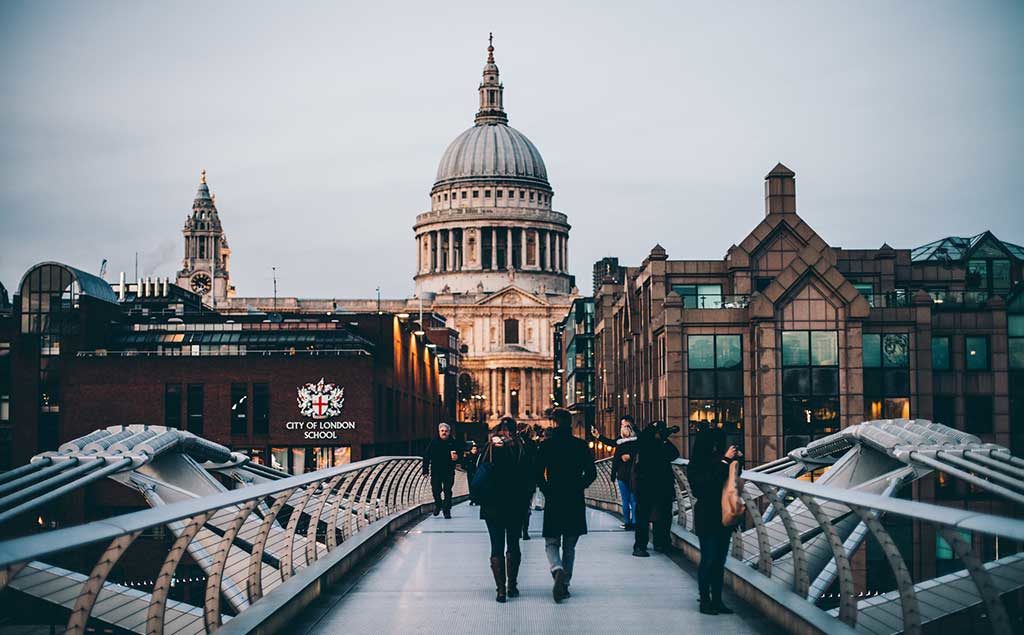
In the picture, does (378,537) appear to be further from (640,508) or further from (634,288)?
(634,288)

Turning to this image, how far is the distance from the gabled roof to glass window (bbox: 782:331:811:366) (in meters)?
14.6

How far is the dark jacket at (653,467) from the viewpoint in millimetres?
17625

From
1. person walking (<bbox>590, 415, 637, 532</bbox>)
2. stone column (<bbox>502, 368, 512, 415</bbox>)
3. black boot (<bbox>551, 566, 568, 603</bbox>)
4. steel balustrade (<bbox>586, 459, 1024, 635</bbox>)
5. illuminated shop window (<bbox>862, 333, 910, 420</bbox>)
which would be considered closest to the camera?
steel balustrade (<bbox>586, 459, 1024, 635</bbox>)

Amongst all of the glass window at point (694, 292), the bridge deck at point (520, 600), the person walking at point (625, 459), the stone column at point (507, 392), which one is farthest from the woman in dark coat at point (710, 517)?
the stone column at point (507, 392)

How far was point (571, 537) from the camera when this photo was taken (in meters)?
14.6

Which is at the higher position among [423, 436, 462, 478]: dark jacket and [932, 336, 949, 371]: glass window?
[932, 336, 949, 371]: glass window

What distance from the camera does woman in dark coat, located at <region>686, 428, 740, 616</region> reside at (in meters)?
13.3

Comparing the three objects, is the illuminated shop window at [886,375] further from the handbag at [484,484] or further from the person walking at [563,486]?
the handbag at [484,484]

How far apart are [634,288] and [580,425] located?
43134 millimetres

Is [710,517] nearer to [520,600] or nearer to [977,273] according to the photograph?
[520,600]

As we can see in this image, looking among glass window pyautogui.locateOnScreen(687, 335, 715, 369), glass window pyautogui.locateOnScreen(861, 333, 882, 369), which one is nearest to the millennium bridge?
glass window pyautogui.locateOnScreen(687, 335, 715, 369)

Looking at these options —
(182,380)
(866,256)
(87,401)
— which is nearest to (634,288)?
(866,256)

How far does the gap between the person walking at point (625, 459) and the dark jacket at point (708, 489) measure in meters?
4.61

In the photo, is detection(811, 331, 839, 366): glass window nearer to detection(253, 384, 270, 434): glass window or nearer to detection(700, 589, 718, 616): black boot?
detection(253, 384, 270, 434): glass window
